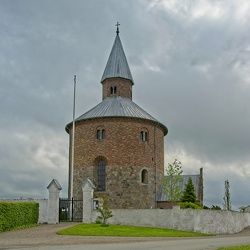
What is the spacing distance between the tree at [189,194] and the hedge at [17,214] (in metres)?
15.7

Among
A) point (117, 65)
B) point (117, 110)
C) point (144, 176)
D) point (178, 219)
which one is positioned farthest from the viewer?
point (117, 65)

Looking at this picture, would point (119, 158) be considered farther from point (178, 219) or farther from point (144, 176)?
point (178, 219)

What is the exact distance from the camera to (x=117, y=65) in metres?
52.3

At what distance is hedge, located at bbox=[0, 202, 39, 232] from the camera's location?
2980 cm

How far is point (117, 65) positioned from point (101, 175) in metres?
14.2

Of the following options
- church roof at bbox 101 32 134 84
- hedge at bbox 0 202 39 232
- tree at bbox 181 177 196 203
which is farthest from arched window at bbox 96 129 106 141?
hedge at bbox 0 202 39 232

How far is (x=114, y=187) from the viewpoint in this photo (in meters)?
44.3

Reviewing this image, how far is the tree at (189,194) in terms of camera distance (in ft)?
147

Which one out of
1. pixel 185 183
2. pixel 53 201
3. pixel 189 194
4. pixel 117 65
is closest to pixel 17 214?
pixel 53 201

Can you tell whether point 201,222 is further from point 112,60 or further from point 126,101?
point 112,60

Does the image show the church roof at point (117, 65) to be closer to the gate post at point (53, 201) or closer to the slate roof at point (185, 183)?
the slate roof at point (185, 183)

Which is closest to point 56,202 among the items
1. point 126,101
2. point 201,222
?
point 201,222

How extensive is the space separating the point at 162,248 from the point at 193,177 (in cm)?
3240

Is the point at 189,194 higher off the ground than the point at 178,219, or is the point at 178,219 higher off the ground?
the point at 189,194
